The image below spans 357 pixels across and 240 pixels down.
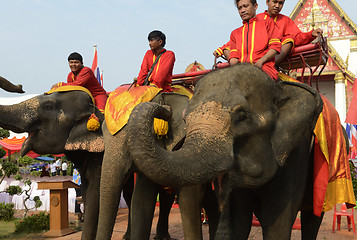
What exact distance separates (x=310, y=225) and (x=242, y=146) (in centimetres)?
170

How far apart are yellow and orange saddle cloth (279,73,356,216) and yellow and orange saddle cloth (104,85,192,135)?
1.36 meters

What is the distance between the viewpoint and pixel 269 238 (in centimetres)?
282

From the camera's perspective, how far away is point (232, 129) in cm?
235

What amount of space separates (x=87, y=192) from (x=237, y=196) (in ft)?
7.78

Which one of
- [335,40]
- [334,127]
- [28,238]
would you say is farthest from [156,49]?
[335,40]

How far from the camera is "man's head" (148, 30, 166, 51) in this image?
4582 mm

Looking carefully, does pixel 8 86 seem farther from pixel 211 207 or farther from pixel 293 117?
pixel 293 117

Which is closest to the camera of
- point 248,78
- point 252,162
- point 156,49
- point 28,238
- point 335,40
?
point 252,162

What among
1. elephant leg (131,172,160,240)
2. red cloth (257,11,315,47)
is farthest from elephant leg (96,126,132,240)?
red cloth (257,11,315,47)

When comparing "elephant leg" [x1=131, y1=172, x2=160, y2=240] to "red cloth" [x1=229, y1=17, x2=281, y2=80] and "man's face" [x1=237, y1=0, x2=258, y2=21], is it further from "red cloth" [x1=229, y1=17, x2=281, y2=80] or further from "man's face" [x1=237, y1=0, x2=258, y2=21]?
"man's face" [x1=237, y1=0, x2=258, y2=21]

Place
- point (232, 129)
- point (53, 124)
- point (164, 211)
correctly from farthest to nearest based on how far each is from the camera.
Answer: point (164, 211)
point (53, 124)
point (232, 129)

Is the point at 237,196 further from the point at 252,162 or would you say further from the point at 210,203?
the point at 210,203

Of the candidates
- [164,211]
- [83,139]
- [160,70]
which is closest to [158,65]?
[160,70]

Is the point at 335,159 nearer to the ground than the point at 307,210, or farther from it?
farther from it
